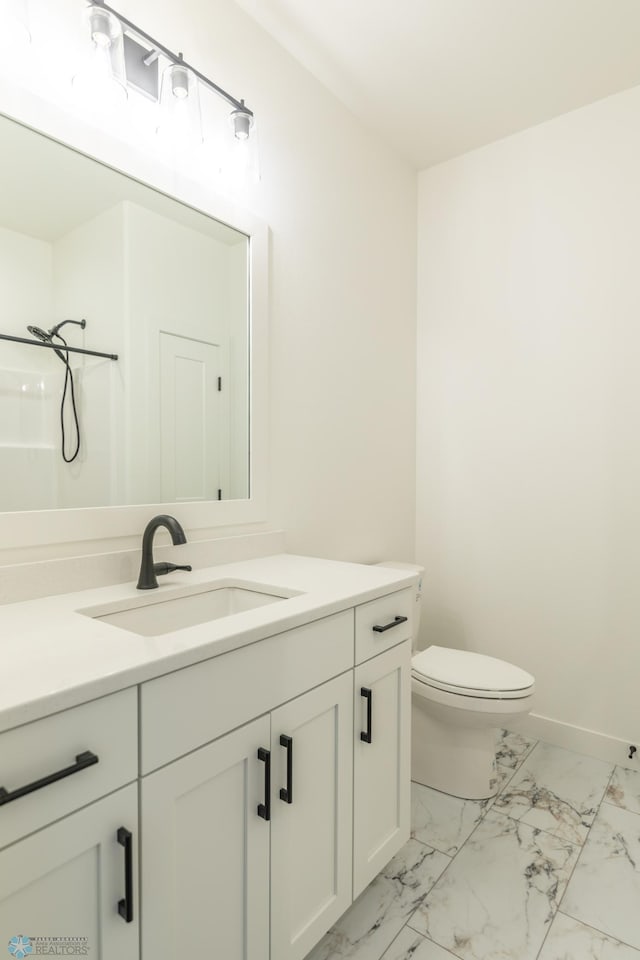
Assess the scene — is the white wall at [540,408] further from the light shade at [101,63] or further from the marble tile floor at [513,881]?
the light shade at [101,63]

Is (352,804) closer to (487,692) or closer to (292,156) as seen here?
(487,692)

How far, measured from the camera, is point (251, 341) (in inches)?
64.9

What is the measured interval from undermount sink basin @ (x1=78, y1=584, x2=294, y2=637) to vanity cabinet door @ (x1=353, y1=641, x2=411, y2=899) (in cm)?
33

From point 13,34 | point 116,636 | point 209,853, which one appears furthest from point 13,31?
point 209,853

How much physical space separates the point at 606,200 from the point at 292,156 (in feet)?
4.14

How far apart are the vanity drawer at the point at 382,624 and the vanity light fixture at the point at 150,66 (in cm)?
138

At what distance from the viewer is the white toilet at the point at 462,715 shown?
169cm

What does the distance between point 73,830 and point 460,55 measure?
2.44 metres

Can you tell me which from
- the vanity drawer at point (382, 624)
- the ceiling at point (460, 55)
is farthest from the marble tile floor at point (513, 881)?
the ceiling at point (460, 55)

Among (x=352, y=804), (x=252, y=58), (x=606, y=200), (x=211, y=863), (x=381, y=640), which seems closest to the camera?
(x=211, y=863)

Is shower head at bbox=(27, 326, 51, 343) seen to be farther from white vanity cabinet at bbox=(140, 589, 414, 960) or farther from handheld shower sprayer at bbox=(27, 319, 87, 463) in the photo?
white vanity cabinet at bbox=(140, 589, 414, 960)

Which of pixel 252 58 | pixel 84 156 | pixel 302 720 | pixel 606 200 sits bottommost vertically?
pixel 302 720

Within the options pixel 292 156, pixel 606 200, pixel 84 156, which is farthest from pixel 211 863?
pixel 606 200

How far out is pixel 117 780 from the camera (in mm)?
725
